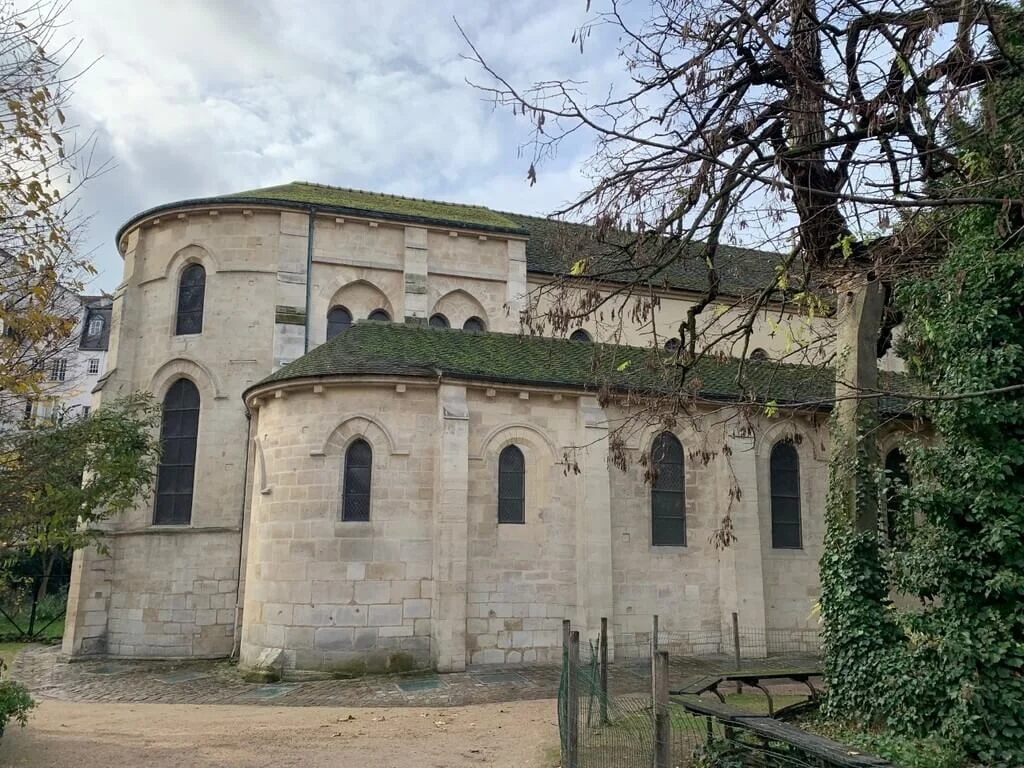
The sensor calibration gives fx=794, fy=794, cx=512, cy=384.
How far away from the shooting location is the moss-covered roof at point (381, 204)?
21.0 meters

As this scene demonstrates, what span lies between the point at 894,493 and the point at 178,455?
53.1 ft

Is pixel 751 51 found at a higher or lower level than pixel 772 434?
higher

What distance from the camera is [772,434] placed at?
18.7 meters

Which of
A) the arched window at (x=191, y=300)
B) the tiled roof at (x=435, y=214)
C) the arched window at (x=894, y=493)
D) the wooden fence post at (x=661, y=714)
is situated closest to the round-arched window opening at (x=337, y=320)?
the tiled roof at (x=435, y=214)

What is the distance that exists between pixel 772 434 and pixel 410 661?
9.73m

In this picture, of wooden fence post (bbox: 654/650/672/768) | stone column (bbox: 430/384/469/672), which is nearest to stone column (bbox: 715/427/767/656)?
stone column (bbox: 430/384/469/672)

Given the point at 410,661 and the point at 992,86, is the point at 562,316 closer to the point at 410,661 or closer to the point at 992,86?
the point at 992,86

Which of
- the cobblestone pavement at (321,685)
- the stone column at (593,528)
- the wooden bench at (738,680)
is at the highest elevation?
the stone column at (593,528)

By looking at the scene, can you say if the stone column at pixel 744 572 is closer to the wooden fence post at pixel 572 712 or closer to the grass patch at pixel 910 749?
the grass patch at pixel 910 749

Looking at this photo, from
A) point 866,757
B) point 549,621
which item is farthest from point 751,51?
point 549,621

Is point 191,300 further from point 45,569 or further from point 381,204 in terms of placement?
point 45,569

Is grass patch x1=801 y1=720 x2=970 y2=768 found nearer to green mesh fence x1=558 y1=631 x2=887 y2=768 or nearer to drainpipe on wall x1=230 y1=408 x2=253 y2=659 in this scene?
green mesh fence x1=558 y1=631 x2=887 y2=768

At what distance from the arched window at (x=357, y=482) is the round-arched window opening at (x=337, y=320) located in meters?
5.60

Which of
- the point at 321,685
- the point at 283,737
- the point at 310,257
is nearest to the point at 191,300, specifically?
the point at 310,257
